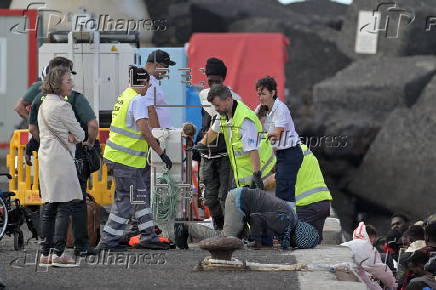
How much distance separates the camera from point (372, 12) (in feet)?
115

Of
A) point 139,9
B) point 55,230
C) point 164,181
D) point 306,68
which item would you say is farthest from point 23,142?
point 306,68

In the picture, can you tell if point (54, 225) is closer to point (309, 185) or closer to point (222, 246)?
point (222, 246)

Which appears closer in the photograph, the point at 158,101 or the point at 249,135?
the point at 249,135

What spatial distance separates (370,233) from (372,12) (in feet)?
63.9

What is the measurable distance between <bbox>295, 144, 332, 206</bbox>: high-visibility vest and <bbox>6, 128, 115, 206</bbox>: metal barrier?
9.54 ft

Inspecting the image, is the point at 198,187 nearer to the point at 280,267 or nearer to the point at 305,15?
the point at 280,267


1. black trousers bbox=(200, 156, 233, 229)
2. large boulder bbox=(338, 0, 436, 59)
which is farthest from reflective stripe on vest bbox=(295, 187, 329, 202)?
large boulder bbox=(338, 0, 436, 59)

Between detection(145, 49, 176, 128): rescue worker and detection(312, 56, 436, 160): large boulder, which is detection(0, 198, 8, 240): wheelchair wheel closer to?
detection(145, 49, 176, 128): rescue worker

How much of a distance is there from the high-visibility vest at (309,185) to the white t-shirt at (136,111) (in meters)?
1.68

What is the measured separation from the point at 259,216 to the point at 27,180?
3.84 metres

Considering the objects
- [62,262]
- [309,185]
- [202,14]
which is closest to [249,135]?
[309,185]

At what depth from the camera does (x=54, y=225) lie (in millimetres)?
11984

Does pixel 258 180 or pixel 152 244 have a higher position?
pixel 258 180

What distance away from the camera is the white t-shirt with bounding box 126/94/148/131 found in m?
13.2
